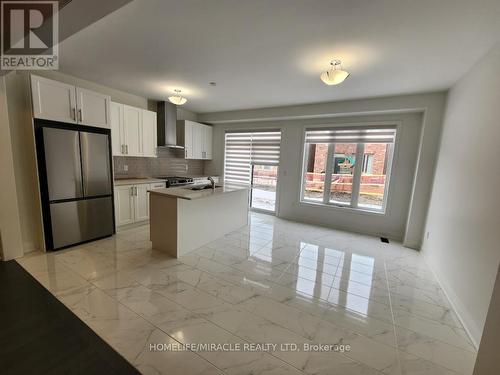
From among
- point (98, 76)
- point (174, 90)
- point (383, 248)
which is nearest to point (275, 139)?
point (174, 90)

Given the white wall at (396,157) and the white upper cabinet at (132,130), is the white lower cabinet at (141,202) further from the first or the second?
the white wall at (396,157)

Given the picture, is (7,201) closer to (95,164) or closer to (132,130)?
(95,164)

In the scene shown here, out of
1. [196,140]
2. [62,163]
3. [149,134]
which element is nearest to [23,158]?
[62,163]

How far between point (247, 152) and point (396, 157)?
344 cm

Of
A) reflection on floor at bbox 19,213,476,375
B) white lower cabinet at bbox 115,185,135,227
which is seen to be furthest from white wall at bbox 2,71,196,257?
white lower cabinet at bbox 115,185,135,227

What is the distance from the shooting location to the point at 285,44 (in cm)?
229

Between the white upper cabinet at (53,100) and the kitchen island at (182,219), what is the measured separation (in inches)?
63.9

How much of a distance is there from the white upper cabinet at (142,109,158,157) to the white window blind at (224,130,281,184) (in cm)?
208

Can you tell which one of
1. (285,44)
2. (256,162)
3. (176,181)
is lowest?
(176,181)

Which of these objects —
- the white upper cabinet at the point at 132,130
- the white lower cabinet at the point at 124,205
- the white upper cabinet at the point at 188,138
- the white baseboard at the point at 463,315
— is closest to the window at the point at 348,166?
the white baseboard at the point at 463,315

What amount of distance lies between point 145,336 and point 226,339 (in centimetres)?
65

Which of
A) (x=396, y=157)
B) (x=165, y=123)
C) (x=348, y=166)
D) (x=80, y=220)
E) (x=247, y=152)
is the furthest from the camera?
(x=247, y=152)

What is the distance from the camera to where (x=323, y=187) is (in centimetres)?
498

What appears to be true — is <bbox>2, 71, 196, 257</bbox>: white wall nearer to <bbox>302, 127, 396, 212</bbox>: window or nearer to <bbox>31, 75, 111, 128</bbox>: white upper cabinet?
<bbox>31, 75, 111, 128</bbox>: white upper cabinet
